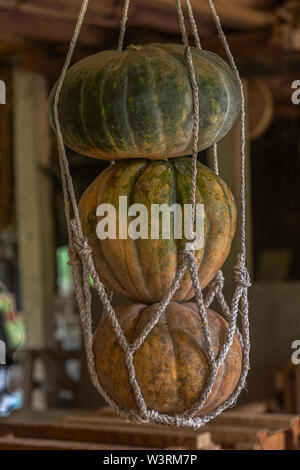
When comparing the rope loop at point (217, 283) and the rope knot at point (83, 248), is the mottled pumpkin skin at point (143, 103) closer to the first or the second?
the rope knot at point (83, 248)

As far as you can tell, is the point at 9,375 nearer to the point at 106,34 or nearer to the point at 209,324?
the point at 106,34

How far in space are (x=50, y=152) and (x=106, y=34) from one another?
3.32 feet

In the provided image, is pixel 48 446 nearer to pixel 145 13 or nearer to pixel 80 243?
pixel 80 243

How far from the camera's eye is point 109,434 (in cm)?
256

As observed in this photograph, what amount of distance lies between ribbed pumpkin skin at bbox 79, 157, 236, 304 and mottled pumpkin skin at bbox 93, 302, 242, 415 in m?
0.05

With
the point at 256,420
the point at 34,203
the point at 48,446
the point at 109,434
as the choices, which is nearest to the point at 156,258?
the point at 48,446

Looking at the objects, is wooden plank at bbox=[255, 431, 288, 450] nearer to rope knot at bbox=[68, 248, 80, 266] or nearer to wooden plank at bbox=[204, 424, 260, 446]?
wooden plank at bbox=[204, 424, 260, 446]

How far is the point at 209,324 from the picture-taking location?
4.55ft

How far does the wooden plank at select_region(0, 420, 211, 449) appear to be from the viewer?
2.38 m

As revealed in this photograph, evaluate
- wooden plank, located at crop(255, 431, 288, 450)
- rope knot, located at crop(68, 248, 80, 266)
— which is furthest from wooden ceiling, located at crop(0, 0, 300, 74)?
rope knot, located at crop(68, 248, 80, 266)

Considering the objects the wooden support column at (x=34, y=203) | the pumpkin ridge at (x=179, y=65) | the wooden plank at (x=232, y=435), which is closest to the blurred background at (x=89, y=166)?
the wooden support column at (x=34, y=203)

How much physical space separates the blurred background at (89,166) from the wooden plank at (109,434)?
142cm
